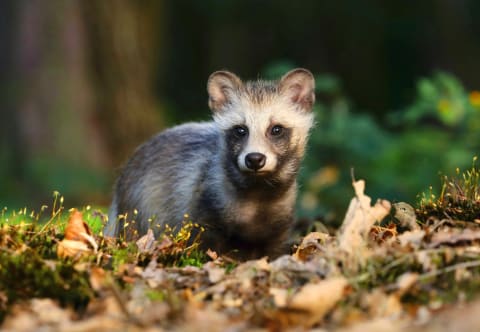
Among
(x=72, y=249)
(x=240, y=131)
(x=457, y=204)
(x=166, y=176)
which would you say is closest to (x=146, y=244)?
(x=72, y=249)

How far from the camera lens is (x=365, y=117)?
13.5 m

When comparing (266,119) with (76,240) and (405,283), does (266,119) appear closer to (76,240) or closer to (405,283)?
(76,240)

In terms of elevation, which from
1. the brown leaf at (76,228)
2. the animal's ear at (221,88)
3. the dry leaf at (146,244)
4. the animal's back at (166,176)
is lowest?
the brown leaf at (76,228)

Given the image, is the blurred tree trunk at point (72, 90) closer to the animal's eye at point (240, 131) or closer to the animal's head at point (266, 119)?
the animal's head at point (266, 119)

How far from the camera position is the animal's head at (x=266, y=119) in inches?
300

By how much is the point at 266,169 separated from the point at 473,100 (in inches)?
213

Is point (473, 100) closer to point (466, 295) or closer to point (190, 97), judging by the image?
point (466, 295)

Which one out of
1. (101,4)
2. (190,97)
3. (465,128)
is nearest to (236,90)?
(465,128)

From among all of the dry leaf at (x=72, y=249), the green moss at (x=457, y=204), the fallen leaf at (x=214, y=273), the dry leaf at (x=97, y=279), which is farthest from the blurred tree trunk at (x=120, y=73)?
the dry leaf at (x=97, y=279)

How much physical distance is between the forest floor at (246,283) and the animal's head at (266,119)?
1.86m

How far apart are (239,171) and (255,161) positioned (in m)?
0.37

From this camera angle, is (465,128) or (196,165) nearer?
(196,165)

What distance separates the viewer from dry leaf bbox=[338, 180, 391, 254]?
5062 millimetres

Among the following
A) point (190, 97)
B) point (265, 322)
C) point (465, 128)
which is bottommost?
point (265, 322)
